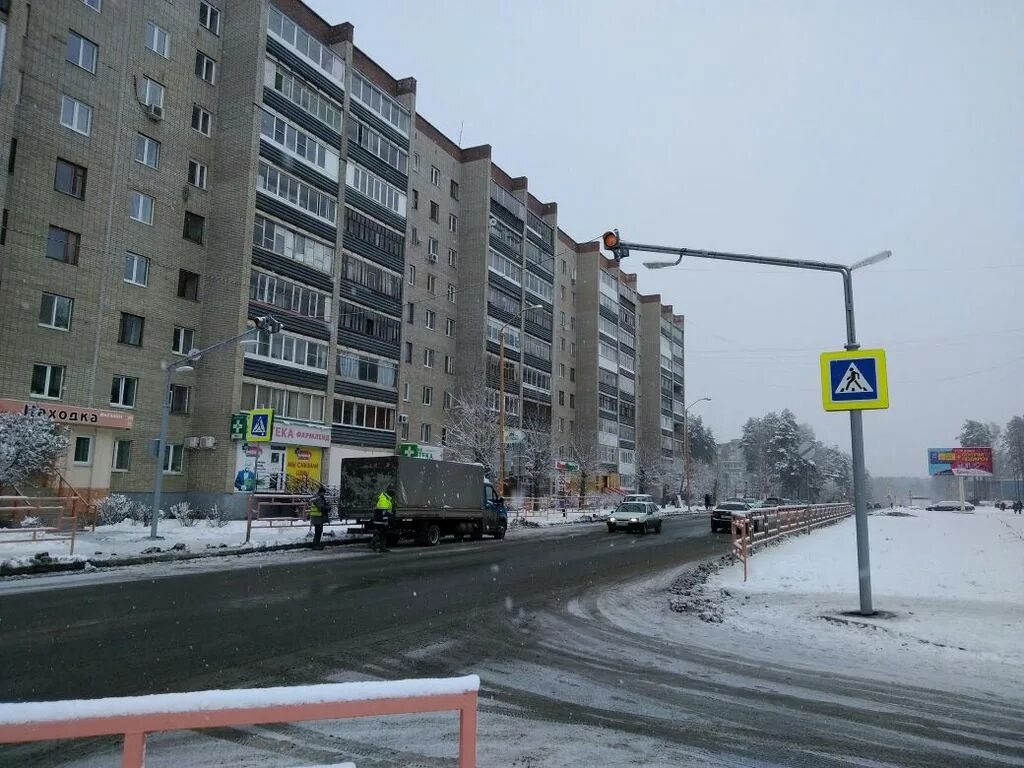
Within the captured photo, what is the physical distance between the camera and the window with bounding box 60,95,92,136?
2989 centimetres

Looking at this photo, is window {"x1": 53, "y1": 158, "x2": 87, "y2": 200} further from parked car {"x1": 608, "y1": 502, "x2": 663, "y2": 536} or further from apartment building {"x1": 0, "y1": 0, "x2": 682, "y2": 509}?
parked car {"x1": 608, "y1": 502, "x2": 663, "y2": 536}

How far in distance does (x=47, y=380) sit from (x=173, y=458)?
6.70 m

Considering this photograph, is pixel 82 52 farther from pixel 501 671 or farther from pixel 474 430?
pixel 501 671

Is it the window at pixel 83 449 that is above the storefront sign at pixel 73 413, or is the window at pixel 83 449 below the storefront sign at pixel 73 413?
below

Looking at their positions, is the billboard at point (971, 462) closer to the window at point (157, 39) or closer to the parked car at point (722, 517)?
the parked car at point (722, 517)

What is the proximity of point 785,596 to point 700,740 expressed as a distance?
8640 mm

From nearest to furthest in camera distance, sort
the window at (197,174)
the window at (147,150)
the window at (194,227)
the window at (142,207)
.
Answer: the window at (142,207)
the window at (147,150)
the window at (194,227)
the window at (197,174)

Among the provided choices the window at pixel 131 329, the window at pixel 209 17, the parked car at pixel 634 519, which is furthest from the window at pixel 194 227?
the parked car at pixel 634 519

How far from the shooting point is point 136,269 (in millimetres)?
32938

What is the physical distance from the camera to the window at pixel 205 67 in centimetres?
3634

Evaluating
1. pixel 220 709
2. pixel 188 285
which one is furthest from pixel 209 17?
pixel 220 709

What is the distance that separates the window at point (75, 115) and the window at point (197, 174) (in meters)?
5.29

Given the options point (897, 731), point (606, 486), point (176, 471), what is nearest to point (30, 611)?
point (897, 731)

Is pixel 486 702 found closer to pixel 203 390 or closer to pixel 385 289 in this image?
pixel 203 390
